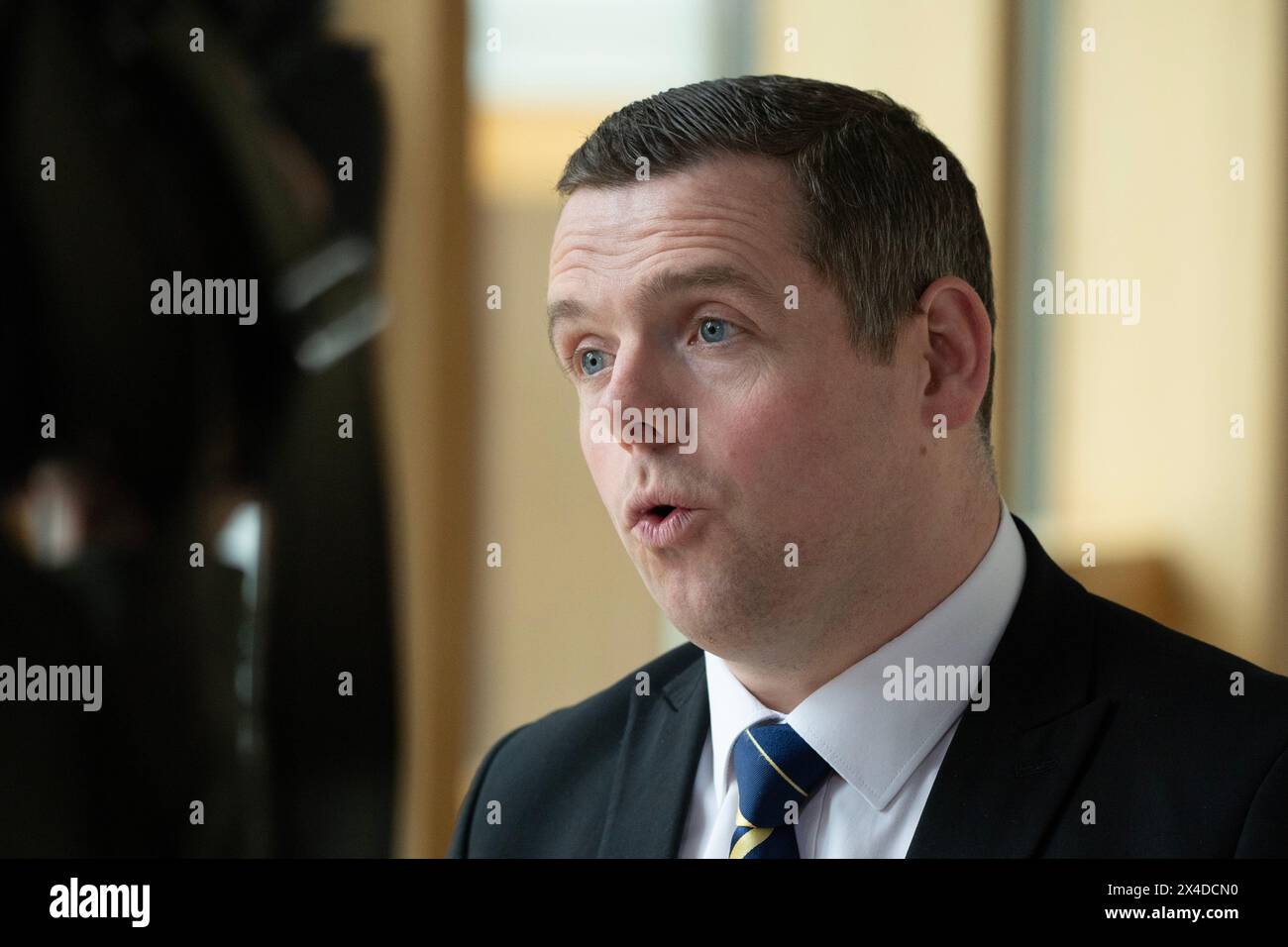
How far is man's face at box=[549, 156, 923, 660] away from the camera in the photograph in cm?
98

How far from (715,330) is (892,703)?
324 millimetres

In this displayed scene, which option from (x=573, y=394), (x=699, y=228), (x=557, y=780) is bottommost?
(x=557, y=780)

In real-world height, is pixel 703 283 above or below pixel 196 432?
above

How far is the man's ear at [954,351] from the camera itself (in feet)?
3.34

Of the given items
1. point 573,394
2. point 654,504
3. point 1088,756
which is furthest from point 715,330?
point 573,394

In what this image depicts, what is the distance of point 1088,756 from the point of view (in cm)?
91

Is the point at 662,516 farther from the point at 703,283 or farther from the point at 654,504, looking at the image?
the point at 703,283

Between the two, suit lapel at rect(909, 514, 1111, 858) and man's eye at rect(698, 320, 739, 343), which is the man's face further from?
suit lapel at rect(909, 514, 1111, 858)

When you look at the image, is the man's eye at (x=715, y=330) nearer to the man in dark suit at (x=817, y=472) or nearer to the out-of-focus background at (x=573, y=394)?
the man in dark suit at (x=817, y=472)

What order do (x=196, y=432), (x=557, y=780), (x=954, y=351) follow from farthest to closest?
(x=196, y=432)
(x=557, y=780)
(x=954, y=351)

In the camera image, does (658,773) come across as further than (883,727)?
Yes

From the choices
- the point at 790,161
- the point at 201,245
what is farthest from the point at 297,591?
the point at 790,161
